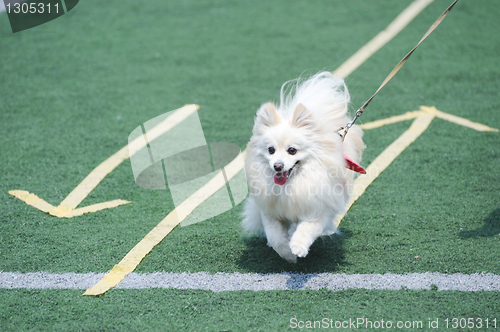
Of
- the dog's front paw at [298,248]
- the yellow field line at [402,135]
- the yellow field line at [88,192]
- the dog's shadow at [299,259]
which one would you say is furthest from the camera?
the yellow field line at [402,135]

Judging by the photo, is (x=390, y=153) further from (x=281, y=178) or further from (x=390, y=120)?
(x=281, y=178)

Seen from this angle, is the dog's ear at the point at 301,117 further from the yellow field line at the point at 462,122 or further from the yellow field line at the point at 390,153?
the yellow field line at the point at 462,122

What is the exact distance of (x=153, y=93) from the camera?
21.4ft

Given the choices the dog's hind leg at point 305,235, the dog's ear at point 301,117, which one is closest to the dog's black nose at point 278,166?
the dog's ear at point 301,117

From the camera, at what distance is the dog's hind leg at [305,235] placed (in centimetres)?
317

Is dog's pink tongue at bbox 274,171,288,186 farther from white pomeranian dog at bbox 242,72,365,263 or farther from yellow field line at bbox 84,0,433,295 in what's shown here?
yellow field line at bbox 84,0,433,295

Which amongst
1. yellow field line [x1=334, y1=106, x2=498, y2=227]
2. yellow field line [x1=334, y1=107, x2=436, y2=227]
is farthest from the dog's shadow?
yellow field line [x1=334, y1=106, x2=498, y2=227]

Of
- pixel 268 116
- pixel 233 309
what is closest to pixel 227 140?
pixel 268 116

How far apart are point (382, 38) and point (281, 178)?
5.50m

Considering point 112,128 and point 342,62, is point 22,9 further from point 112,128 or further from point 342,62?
point 342,62

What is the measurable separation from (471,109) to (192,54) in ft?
13.7

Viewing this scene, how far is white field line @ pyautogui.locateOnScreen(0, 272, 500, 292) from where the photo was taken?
3309 millimetres

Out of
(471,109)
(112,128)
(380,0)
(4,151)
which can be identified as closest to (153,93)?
(112,128)

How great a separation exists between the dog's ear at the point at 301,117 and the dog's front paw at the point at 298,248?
81cm
